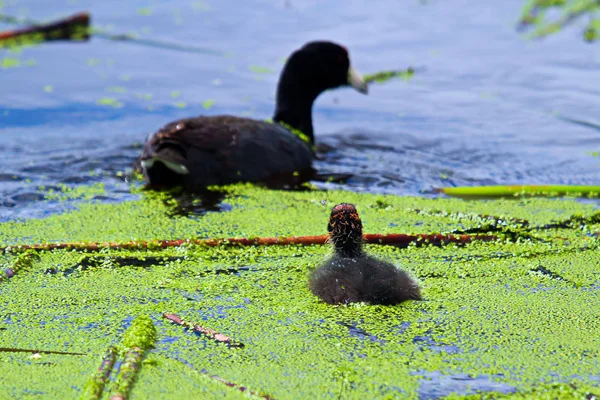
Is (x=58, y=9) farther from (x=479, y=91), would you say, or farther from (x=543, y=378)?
(x=543, y=378)

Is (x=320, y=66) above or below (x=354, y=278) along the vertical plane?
above

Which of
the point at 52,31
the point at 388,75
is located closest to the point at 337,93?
the point at 388,75

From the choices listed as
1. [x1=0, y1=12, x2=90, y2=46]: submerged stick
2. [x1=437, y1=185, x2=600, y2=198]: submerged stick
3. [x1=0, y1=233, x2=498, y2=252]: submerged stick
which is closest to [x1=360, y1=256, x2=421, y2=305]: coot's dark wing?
[x1=0, y1=233, x2=498, y2=252]: submerged stick

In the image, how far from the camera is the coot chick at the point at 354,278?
11.3ft

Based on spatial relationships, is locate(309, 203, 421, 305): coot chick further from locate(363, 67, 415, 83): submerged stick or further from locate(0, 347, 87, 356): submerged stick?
locate(363, 67, 415, 83): submerged stick

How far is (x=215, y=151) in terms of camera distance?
5.64 meters

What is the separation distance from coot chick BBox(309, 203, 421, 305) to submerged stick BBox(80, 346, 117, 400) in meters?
0.86

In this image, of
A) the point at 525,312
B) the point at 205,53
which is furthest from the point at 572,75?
the point at 525,312

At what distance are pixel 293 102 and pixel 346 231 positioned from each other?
3.60m

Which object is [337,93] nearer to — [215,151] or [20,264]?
[215,151]

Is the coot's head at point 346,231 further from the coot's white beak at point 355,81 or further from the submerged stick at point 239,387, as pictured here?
the coot's white beak at point 355,81

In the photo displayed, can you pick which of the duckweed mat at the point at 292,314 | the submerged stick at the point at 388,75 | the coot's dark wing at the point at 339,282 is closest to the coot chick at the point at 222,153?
the duckweed mat at the point at 292,314

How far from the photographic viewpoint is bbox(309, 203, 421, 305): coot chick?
3.45 m

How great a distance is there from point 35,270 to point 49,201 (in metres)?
1.45
